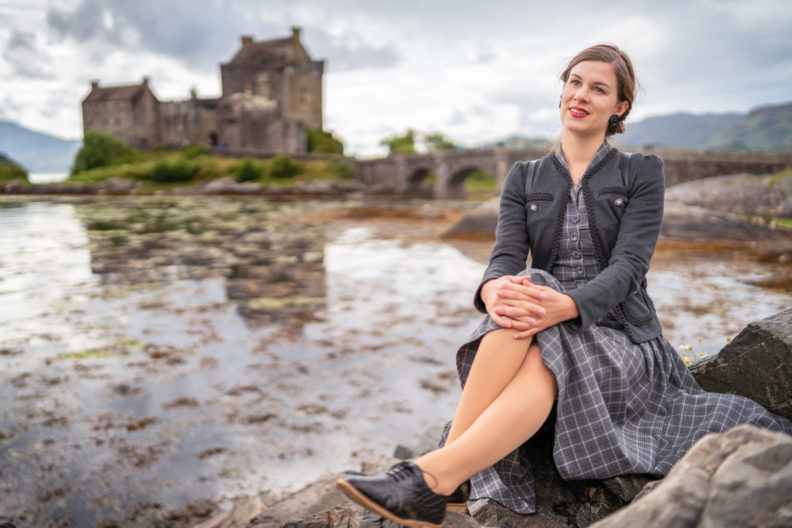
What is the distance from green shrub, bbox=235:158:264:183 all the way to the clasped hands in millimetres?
42318

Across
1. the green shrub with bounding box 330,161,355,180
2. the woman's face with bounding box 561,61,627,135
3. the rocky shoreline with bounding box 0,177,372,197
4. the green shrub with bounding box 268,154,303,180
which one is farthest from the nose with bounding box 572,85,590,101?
the green shrub with bounding box 330,161,355,180

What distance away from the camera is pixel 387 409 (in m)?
5.29

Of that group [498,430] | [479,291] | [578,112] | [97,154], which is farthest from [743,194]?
[97,154]

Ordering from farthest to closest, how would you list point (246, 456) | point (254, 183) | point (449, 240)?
point (254, 183) → point (449, 240) → point (246, 456)

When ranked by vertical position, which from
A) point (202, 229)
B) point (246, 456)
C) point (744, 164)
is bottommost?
point (246, 456)

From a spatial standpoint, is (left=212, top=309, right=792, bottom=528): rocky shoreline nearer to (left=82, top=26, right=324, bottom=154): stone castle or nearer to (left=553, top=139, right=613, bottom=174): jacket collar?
(left=553, top=139, right=613, bottom=174): jacket collar

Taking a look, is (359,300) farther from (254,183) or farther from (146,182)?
(146,182)

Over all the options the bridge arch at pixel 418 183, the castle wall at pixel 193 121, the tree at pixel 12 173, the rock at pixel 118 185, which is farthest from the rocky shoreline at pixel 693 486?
the castle wall at pixel 193 121

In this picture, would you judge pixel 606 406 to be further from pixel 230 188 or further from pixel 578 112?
pixel 230 188

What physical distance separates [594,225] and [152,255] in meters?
12.4

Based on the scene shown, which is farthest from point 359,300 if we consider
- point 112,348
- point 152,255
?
point 152,255

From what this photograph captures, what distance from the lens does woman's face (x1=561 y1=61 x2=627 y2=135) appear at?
262 cm

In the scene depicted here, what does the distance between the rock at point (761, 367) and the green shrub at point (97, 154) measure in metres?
52.9

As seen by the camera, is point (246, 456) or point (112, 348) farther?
point (112, 348)
